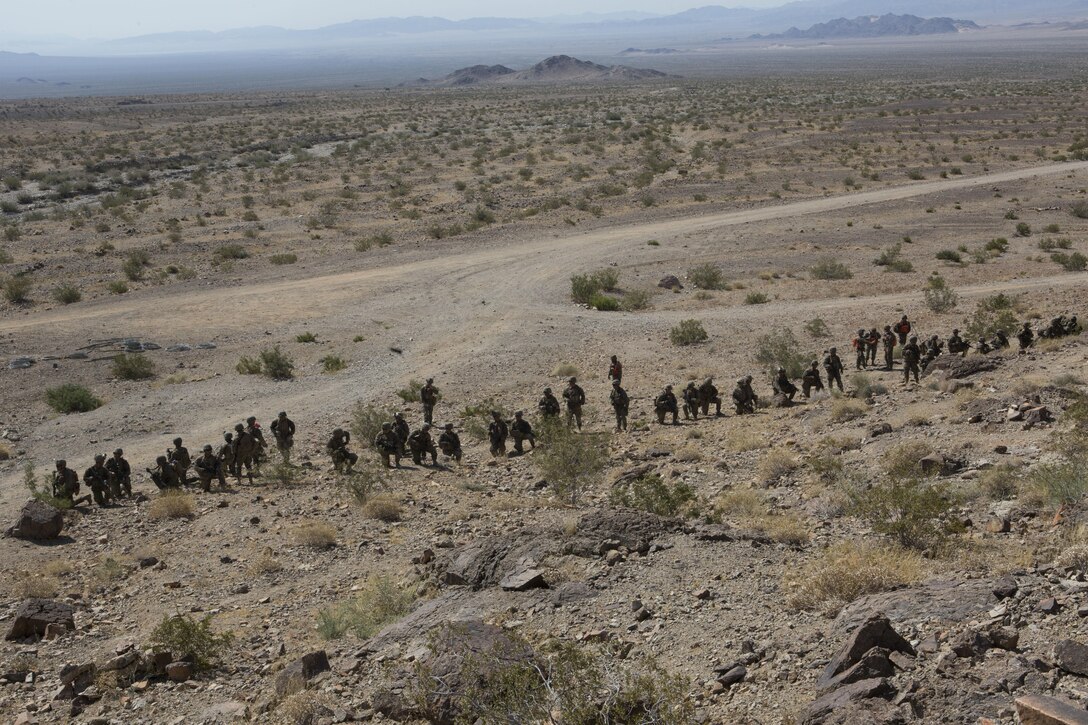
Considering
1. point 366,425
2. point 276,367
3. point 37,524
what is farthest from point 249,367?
point 37,524

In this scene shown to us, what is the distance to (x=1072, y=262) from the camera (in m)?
33.7

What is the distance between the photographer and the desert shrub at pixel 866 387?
20.5 meters

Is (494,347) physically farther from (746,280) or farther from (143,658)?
(143,658)

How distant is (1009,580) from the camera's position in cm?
876

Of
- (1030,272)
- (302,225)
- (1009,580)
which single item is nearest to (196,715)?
(1009,580)

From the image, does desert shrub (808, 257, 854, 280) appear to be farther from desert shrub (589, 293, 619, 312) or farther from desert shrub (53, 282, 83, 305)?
desert shrub (53, 282, 83, 305)

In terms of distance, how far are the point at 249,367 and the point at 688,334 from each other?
1224 cm

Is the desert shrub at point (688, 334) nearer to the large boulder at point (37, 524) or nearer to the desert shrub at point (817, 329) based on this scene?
the desert shrub at point (817, 329)

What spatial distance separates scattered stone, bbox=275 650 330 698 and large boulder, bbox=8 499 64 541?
7.64 metres

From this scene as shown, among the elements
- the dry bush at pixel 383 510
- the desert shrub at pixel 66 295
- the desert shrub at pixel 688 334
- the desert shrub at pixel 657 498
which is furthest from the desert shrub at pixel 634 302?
the desert shrub at pixel 66 295

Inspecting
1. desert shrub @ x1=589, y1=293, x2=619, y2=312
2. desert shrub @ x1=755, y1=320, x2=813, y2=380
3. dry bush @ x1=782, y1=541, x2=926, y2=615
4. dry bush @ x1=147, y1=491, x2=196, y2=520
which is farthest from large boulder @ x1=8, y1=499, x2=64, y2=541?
desert shrub @ x1=589, y1=293, x2=619, y2=312

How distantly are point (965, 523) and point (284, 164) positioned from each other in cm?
5842

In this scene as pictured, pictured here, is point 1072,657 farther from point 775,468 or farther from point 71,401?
point 71,401

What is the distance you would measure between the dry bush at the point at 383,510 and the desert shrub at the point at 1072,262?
2780cm
